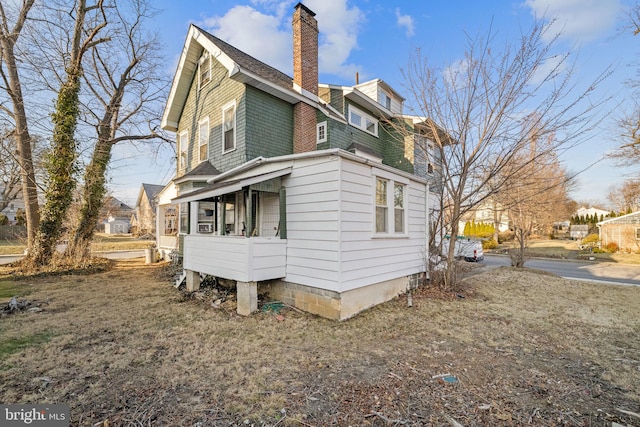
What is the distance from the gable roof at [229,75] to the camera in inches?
360

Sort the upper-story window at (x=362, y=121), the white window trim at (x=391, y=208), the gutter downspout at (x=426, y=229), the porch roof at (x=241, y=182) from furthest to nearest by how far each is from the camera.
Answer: the upper-story window at (x=362, y=121)
the gutter downspout at (x=426, y=229)
the white window trim at (x=391, y=208)
the porch roof at (x=241, y=182)

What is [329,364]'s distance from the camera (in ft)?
13.0

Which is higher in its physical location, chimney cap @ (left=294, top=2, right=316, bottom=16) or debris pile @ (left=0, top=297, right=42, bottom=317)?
chimney cap @ (left=294, top=2, right=316, bottom=16)

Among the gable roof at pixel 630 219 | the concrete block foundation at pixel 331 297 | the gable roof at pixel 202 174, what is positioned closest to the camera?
the concrete block foundation at pixel 331 297

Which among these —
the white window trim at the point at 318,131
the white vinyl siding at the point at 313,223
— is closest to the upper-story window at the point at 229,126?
Answer: the white window trim at the point at 318,131

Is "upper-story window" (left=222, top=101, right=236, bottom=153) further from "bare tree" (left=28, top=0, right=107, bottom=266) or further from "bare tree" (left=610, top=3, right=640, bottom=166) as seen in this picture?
"bare tree" (left=610, top=3, right=640, bottom=166)

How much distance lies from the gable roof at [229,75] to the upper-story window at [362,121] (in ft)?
4.37

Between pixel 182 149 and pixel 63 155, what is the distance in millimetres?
4359

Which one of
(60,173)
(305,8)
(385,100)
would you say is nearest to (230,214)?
(60,173)

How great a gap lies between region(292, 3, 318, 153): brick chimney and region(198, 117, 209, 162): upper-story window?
3.78m

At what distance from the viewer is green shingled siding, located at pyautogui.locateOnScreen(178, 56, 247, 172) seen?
31.1 feet

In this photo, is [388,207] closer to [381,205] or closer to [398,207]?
[381,205]

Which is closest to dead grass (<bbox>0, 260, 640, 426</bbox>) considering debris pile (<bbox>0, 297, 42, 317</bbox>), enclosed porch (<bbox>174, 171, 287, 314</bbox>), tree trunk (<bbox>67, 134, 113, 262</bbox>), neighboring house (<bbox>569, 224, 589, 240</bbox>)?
debris pile (<bbox>0, 297, 42, 317</bbox>)

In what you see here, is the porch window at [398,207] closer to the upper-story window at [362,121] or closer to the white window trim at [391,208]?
the white window trim at [391,208]
